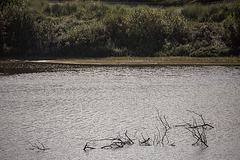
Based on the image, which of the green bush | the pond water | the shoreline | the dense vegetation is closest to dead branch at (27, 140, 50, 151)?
the pond water

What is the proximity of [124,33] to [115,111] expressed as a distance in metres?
27.8

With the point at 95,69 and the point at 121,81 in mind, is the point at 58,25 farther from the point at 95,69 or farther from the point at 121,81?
the point at 121,81

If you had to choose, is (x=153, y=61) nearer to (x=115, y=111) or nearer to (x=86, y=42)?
(x=86, y=42)

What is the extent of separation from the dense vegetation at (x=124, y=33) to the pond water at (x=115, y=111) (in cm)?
1069

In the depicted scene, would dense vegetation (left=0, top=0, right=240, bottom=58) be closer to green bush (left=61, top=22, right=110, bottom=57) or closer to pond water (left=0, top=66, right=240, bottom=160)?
green bush (left=61, top=22, right=110, bottom=57)

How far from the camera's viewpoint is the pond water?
48.3 feet

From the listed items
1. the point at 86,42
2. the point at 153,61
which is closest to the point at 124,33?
the point at 86,42

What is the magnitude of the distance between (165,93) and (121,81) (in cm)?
550

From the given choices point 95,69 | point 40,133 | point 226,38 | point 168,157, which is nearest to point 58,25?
point 95,69

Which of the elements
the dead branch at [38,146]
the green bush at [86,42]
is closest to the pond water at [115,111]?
the dead branch at [38,146]

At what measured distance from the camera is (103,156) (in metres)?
14.2

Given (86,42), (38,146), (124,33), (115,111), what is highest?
(124,33)

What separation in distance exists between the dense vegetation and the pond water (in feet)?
35.1

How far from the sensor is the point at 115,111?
67.2 feet
